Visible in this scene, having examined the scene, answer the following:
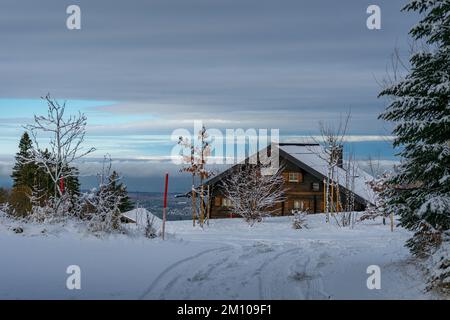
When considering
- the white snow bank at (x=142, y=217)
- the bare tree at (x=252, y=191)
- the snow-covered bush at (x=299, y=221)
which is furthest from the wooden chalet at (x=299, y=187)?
the snow-covered bush at (x=299, y=221)

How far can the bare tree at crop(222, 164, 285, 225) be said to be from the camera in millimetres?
35094

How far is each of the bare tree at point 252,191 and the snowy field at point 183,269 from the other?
61.2 ft

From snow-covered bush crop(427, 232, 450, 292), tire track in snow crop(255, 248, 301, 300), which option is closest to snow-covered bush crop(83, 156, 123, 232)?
tire track in snow crop(255, 248, 301, 300)

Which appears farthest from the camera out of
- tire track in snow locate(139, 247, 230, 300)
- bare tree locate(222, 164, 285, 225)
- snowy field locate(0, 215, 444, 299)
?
bare tree locate(222, 164, 285, 225)

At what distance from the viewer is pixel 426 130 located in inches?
432

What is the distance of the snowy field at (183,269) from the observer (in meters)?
9.71

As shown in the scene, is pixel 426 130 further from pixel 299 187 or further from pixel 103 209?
pixel 299 187

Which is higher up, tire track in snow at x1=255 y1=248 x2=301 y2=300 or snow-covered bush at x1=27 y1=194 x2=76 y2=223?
snow-covered bush at x1=27 y1=194 x2=76 y2=223

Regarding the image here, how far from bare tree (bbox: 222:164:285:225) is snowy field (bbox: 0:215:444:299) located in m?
18.7

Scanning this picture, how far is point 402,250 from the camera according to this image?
15.7 m

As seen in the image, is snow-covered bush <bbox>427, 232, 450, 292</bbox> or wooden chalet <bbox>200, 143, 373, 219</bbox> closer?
snow-covered bush <bbox>427, 232, 450, 292</bbox>

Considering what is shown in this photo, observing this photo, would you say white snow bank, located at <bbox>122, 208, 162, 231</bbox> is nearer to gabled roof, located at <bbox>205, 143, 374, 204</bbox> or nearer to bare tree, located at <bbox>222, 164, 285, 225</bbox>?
bare tree, located at <bbox>222, 164, 285, 225</bbox>
